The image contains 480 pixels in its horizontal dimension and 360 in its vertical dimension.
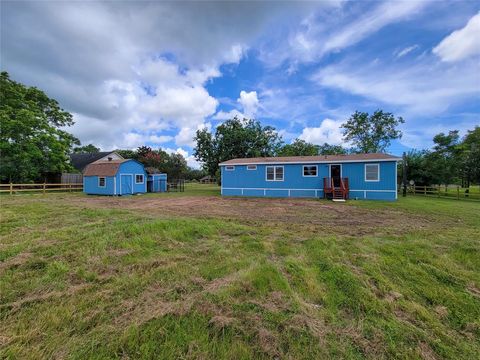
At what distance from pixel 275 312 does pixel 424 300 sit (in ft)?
6.37

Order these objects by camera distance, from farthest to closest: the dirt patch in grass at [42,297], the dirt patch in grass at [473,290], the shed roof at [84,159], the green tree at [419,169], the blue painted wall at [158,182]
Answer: the shed roof at [84,159] < the blue painted wall at [158,182] < the green tree at [419,169] < the dirt patch in grass at [473,290] < the dirt patch in grass at [42,297]

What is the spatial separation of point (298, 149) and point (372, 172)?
18.2 m

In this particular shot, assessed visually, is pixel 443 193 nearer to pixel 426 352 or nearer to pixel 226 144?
pixel 226 144

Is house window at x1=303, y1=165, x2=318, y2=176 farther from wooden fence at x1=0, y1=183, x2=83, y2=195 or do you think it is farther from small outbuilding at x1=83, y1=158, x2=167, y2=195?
wooden fence at x1=0, y1=183, x2=83, y2=195

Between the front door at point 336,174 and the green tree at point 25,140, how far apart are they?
2425cm

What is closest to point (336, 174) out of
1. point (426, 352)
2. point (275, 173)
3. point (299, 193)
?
point (299, 193)

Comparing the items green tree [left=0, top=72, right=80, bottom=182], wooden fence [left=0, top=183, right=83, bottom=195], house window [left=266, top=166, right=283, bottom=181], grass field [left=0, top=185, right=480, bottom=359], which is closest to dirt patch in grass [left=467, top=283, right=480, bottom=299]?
grass field [left=0, top=185, right=480, bottom=359]

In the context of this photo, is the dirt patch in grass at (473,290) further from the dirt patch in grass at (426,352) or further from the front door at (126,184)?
the front door at (126,184)

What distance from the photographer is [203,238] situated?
5000mm

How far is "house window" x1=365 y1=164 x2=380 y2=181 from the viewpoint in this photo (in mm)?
13812

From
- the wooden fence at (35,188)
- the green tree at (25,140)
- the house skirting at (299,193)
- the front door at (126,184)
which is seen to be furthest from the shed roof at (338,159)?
the green tree at (25,140)

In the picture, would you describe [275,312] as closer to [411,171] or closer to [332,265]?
[332,265]

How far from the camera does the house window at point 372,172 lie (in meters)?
13.8

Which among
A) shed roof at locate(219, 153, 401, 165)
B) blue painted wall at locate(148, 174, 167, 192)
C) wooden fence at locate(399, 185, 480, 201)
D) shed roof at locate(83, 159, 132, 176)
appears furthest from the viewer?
blue painted wall at locate(148, 174, 167, 192)
